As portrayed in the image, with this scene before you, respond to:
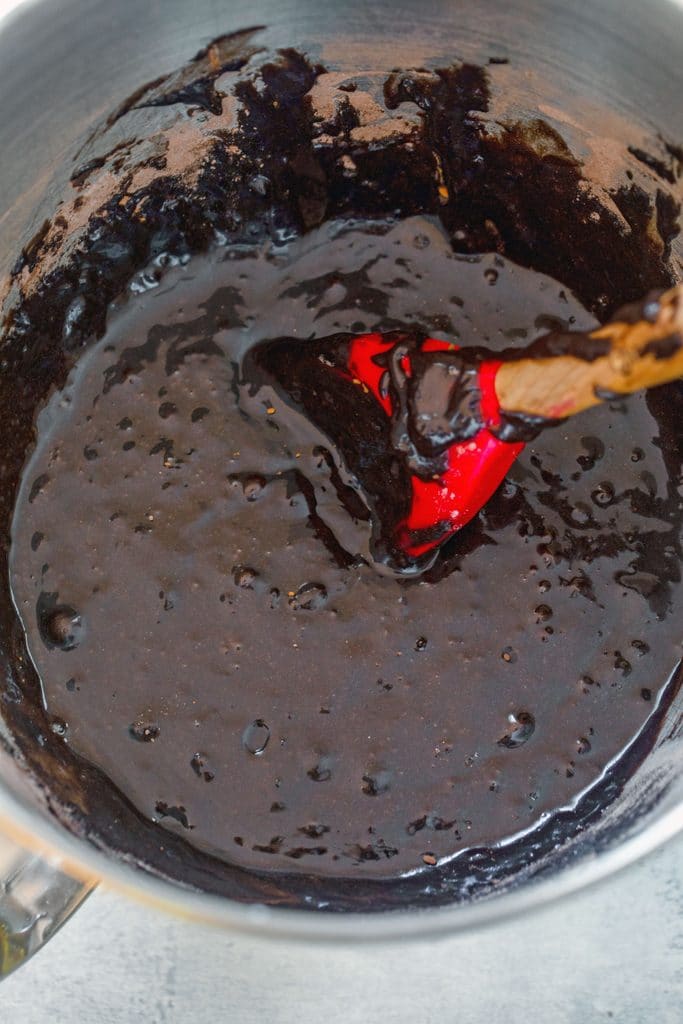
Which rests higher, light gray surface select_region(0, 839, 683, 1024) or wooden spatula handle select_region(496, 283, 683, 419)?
wooden spatula handle select_region(496, 283, 683, 419)

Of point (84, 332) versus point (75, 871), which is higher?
point (84, 332)

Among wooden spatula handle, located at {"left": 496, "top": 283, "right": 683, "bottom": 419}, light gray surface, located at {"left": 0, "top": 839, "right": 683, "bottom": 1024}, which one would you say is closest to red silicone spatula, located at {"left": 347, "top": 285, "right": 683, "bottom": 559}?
wooden spatula handle, located at {"left": 496, "top": 283, "right": 683, "bottom": 419}

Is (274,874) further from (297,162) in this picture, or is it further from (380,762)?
(297,162)

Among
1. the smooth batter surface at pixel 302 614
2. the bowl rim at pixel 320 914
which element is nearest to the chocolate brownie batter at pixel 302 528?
the smooth batter surface at pixel 302 614


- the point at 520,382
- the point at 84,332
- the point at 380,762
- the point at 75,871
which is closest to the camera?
the point at 75,871

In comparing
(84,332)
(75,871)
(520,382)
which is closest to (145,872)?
(75,871)

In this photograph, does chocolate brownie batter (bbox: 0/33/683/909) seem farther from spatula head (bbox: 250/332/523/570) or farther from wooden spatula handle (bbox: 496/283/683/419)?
wooden spatula handle (bbox: 496/283/683/419)

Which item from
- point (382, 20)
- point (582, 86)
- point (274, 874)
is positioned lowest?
point (274, 874)
